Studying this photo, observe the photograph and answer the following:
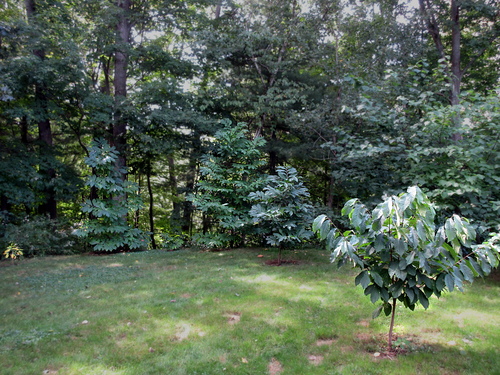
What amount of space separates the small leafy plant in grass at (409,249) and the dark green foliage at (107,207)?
6786mm

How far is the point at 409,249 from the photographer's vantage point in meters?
2.66

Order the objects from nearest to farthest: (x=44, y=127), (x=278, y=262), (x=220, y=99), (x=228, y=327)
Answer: (x=228, y=327)
(x=278, y=262)
(x=220, y=99)
(x=44, y=127)

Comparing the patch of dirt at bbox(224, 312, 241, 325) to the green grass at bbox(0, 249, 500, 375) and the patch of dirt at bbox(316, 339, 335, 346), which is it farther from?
the patch of dirt at bbox(316, 339, 335, 346)

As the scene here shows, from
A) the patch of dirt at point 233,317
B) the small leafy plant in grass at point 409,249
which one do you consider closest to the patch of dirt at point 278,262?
the patch of dirt at point 233,317

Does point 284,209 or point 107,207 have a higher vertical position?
point 284,209

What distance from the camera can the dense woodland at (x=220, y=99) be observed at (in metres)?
7.45

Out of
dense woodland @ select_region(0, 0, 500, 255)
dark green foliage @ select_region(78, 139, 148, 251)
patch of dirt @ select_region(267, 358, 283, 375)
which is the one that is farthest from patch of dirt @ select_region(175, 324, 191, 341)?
dark green foliage @ select_region(78, 139, 148, 251)

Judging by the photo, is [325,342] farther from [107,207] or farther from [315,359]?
[107,207]

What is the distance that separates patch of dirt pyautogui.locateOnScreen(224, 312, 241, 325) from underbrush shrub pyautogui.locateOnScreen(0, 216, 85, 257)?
642 centimetres

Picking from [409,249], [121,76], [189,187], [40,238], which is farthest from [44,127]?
[409,249]

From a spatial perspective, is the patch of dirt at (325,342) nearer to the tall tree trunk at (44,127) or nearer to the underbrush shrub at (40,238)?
the underbrush shrub at (40,238)

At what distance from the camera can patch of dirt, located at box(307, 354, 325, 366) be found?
2.80 meters

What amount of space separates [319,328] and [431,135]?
401 centimetres

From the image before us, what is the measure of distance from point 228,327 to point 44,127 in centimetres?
955
